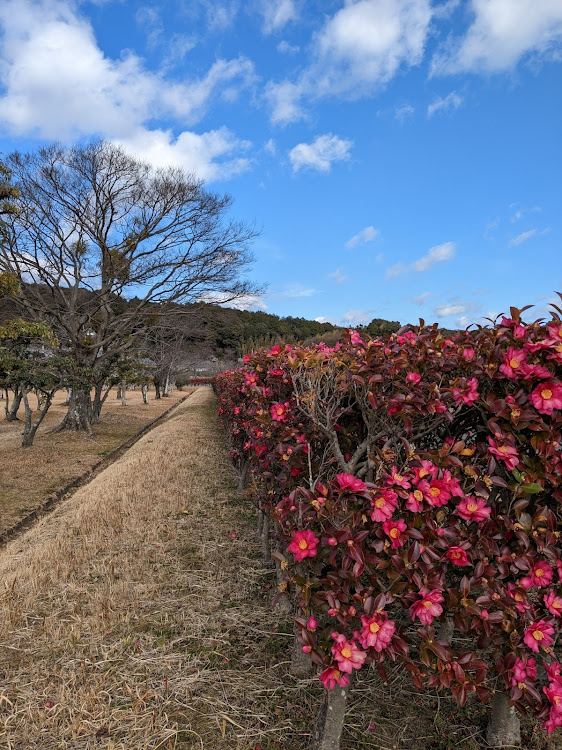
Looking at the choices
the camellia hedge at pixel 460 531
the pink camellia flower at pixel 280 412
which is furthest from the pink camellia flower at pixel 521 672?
the pink camellia flower at pixel 280 412

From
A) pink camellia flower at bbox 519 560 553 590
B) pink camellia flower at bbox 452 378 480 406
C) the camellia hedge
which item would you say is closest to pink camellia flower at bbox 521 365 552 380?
the camellia hedge

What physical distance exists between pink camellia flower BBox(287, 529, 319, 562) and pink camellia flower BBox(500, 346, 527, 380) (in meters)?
1.01

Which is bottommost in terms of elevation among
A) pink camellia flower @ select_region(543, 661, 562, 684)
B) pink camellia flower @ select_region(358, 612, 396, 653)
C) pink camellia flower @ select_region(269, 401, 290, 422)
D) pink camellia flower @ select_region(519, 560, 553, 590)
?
pink camellia flower @ select_region(543, 661, 562, 684)

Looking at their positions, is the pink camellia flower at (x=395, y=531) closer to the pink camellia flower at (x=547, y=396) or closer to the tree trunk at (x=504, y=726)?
the pink camellia flower at (x=547, y=396)

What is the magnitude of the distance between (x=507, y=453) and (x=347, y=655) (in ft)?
3.13

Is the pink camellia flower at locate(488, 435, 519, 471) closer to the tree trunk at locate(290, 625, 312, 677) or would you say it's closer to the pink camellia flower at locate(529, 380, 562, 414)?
the pink camellia flower at locate(529, 380, 562, 414)

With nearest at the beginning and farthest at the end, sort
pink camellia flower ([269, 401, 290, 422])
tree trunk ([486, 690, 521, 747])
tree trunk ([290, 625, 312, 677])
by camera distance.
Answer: tree trunk ([486, 690, 521, 747]), tree trunk ([290, 625, 312, 677]), pink camellia flower ([269, 401, 290, 422])

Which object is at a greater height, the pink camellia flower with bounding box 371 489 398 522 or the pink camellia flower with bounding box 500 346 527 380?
the pink camellia flower with bounding box 500 346 527 380

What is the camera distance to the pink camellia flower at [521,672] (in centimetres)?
163

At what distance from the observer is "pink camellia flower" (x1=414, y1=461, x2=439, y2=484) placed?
165cm

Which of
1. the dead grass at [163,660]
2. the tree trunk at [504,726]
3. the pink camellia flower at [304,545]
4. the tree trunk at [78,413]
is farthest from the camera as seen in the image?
the tree trunk at [78,413]

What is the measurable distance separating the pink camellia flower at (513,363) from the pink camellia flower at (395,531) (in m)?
0.71

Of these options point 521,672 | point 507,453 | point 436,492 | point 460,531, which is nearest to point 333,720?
point 521,672

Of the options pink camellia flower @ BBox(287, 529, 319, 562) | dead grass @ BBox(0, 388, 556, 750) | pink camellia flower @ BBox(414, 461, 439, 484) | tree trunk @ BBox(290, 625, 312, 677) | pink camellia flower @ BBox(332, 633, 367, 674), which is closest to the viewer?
pink camellia flower @ BBox(332, 633, 367, 674)
